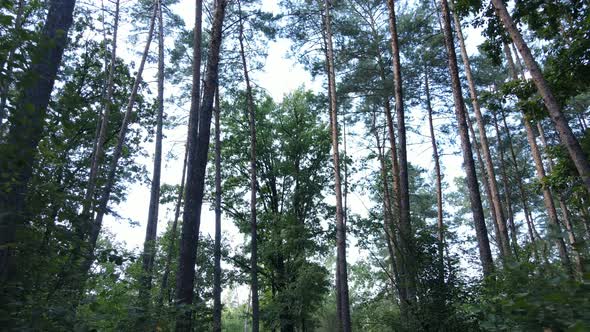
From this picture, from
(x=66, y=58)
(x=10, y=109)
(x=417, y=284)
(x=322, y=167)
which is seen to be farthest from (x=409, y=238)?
(x=66, y=58)

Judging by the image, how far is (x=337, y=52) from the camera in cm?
1516

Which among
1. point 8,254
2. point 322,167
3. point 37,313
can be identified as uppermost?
point 322,167

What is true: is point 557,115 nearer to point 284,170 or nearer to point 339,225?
point 339,225

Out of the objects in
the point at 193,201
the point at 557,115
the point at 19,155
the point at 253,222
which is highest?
the point at 253,222

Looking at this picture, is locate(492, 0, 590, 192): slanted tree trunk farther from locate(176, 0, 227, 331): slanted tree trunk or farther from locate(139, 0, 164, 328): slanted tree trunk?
locate(139, 0, 164, 328): slanted tree trunk

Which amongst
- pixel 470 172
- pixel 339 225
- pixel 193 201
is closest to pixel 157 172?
pixel 339 225

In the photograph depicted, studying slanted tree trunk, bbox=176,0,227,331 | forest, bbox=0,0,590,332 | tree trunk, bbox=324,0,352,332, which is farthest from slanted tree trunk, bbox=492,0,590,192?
tree trunk, bbox=324,0,352,332

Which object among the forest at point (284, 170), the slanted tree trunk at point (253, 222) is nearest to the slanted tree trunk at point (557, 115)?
the forest at point (284, 170)

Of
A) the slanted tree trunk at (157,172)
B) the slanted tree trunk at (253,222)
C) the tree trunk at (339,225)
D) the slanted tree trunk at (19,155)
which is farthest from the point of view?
the slanted tree trunk at (253,222)

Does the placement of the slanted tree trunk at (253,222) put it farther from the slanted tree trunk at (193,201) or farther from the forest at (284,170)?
the slanted tree trunk at (193,201)

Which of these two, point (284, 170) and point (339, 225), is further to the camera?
point (284, 170)

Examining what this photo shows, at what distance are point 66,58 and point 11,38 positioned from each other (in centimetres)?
1290

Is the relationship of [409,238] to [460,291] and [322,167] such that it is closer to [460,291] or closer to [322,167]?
[460,291]

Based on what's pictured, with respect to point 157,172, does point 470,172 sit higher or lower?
lower
